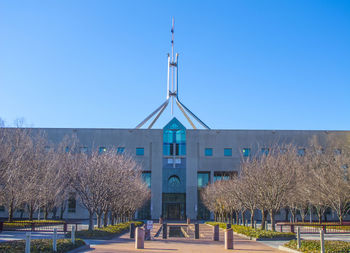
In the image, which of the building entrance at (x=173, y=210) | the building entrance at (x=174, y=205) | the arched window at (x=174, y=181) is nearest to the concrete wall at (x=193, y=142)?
the arched window at (x=174, y=181)

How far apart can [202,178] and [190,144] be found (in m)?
5.85

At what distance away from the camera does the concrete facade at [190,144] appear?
5794 centimetres

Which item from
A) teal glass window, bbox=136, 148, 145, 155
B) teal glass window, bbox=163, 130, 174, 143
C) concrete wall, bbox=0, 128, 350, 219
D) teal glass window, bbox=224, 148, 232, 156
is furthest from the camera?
teal glass window, bbox=224, 148, 232, 156

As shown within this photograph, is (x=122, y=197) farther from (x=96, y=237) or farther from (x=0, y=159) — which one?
(x=0, y=159)

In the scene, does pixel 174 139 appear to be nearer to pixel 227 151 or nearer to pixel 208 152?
pixel 208 152

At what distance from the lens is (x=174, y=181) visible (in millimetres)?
58594

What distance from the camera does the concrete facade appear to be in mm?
57938

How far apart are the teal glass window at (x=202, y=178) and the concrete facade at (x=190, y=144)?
4.26 feet

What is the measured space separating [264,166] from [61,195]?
84.5 ft

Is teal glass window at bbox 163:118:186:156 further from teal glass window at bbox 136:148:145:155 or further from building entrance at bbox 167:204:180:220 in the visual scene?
building entrance at bbox 167:204:180:220

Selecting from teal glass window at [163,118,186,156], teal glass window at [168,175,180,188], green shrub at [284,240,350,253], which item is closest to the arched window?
teal glass window at [168,175,180,188]

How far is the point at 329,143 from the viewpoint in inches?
2306

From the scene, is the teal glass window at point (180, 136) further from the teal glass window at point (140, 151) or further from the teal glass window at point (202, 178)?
the teal glass window at point (202, 178)

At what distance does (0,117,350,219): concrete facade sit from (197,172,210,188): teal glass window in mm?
1299
